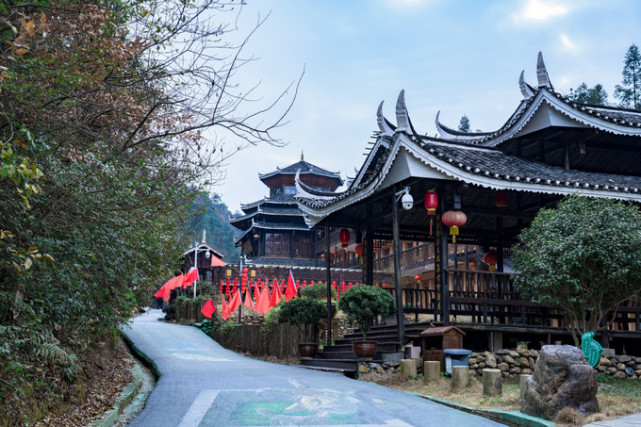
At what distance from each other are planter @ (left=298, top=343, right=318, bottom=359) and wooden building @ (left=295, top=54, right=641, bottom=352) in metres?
2.30

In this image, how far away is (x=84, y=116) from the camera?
620 cm

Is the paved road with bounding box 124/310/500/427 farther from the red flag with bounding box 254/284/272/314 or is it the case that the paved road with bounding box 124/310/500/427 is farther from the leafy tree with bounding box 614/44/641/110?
the leafy tree with bounding box 614/44/641/110

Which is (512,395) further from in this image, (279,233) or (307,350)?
(279,233)

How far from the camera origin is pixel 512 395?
29.3ft

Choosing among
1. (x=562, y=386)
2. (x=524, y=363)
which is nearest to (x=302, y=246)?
(x=524, y=363)

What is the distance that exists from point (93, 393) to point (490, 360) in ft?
22.8

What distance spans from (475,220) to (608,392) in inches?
325

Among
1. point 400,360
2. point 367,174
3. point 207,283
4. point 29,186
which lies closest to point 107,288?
point 29,186

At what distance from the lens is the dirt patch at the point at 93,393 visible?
6.64 meters

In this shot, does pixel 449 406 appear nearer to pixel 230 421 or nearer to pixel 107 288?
pixel 230 421

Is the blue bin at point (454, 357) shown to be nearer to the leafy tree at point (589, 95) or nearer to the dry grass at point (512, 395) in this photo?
the dry grass at point (512, 395)

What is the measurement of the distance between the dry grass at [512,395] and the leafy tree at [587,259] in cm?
128

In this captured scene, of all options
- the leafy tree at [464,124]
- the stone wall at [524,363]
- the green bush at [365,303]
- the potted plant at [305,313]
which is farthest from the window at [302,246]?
the stone wall at [524,363]

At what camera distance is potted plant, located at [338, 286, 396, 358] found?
13.0m
